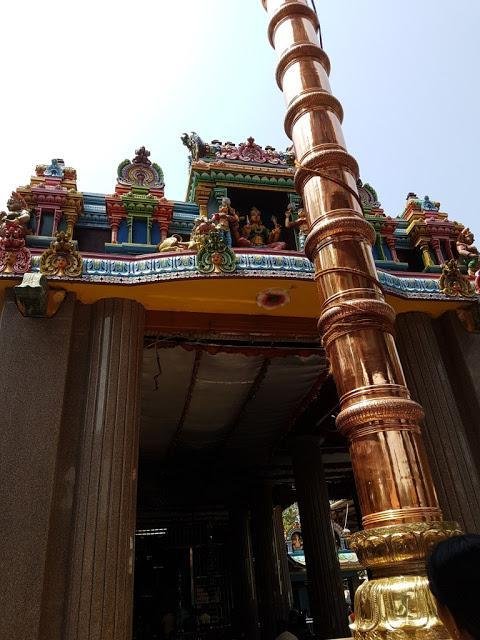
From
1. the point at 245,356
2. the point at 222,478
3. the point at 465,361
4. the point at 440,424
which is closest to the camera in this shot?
the point at 440,424

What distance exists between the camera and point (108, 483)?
5.40m

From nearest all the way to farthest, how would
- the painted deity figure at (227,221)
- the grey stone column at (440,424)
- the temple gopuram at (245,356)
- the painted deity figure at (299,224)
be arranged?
the temple gopuram at (245,356), the grey stone column at (440,424), the painted deity figure at (227,221), the painted deity figure at (299,224)

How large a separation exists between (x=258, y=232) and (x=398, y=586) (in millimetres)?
6917

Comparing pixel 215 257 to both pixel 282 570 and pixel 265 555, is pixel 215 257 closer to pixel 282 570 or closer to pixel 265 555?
pixel 265 555

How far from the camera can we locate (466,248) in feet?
27.8

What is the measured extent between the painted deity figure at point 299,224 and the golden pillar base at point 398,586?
227 inches

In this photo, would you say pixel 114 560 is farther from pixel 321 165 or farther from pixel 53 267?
pixel 321 165

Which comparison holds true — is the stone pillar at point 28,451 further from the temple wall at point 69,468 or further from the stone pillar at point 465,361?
the stone pillar at point 465,361

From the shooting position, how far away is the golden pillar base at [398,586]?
73.9 inches

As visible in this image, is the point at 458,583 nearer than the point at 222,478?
Yes

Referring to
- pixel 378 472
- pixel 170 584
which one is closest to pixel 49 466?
pixel 378 472

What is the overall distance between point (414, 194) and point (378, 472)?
28.2 feet

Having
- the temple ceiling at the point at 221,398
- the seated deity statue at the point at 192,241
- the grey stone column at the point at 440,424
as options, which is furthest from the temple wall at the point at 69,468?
the grey stone column at the point at 440,424

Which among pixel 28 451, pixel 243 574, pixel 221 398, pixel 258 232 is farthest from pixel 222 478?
pixel 28 451
